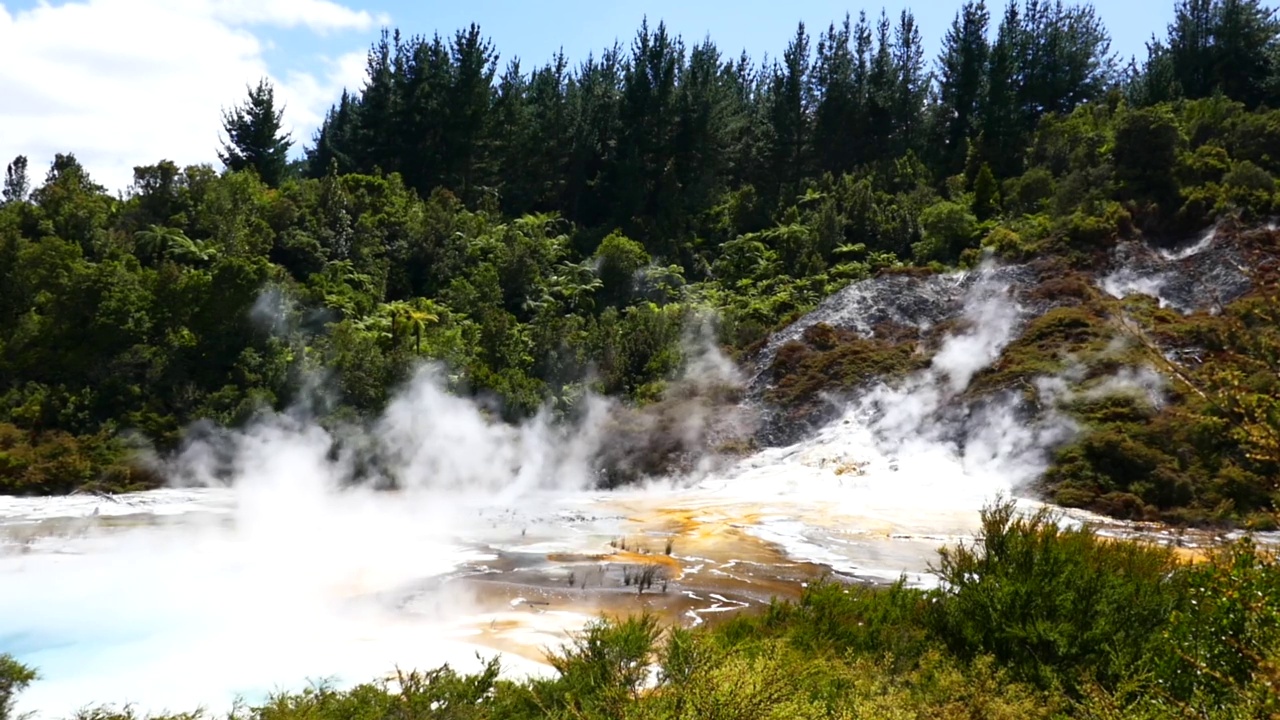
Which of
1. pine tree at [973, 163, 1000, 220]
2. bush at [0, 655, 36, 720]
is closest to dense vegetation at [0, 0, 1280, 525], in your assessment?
pine tree at [973, 163, 1000, 220]

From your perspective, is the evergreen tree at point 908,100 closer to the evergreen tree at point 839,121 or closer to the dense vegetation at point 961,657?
the evergreen tree at point 839,121

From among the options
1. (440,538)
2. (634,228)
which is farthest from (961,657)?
(634,228)

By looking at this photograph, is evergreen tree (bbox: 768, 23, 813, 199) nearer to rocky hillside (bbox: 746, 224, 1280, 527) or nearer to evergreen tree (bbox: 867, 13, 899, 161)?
evergreen tree (bbox: 867, 13, 899, 161)

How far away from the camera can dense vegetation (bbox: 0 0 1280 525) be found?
19375 millimetres

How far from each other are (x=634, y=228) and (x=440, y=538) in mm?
22821

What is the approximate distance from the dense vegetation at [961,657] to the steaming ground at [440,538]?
163 centimetres

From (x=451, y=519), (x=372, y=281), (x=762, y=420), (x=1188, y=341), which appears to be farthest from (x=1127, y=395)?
(x=372, y=281)

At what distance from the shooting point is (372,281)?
89.7 ft

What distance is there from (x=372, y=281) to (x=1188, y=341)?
20.7m

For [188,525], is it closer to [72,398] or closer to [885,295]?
[72,398]

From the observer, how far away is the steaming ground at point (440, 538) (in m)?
9.04

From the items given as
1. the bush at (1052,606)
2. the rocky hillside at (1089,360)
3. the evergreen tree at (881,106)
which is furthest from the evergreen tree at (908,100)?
the bush at (1052,606)

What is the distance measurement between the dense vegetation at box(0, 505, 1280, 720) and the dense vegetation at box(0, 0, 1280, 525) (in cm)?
181

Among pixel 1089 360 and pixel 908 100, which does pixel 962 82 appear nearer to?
pixel 908 100
